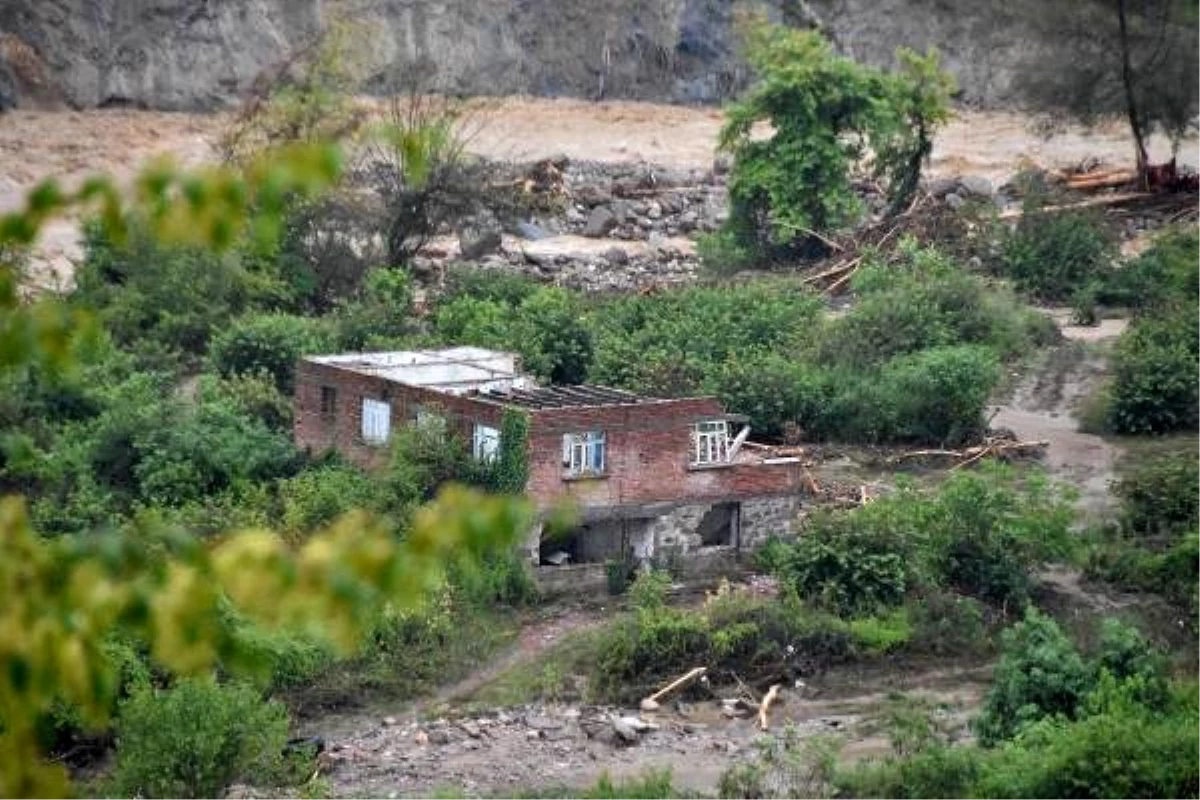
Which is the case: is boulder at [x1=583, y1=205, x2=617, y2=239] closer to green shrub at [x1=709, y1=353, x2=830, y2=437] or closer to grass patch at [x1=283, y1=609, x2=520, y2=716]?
green shrub at [x1=709, y1=353, x2=830, y2=437]

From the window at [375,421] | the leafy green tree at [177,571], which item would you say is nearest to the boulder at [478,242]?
the window at [375,421]

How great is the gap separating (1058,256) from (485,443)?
13.8 meters

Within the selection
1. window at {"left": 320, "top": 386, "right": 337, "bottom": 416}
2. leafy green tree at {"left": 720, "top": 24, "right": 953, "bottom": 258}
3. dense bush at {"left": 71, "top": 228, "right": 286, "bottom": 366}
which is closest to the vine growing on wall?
window at {"left": 320, "top": 386, "right": 337, "bottom": 416}

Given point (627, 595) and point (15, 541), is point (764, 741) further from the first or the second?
point (15, 541)

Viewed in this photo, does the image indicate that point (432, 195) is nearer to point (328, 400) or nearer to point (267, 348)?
point (267, 348)

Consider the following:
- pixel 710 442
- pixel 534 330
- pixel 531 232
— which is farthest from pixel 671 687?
pixel 531 232

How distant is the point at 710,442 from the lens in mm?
23859

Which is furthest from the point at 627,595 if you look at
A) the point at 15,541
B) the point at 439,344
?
the point at 15,541

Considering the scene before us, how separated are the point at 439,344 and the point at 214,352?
2.85 metres

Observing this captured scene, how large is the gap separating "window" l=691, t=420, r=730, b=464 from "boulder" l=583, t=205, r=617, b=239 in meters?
16.8

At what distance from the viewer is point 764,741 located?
1844cm

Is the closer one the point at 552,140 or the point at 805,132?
the point at 805,132

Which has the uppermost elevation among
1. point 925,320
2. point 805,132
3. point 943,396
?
point 805,132

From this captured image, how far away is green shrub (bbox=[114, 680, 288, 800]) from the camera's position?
16938 millimetres
